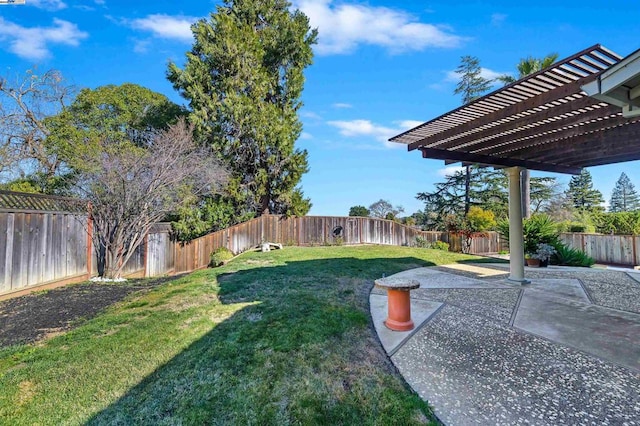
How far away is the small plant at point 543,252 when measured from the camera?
757cm

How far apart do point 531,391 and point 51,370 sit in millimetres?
3784

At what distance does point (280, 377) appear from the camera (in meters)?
2.46

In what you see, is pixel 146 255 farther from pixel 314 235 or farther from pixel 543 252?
pixel 543 252

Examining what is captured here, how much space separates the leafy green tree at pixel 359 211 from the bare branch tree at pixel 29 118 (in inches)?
615

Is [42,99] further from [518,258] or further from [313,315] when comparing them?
[518,258]

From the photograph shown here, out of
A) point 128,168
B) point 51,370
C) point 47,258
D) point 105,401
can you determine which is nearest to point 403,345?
point 105,401

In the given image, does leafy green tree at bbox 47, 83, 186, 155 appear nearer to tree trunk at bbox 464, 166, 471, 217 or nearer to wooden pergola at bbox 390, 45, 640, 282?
wooden pergola at bbox 390, 45, 640, 282

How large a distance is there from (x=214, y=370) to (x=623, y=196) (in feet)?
168

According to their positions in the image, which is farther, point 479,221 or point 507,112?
point 479,221

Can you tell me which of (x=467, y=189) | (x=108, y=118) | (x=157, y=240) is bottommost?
(x=157, y=240)

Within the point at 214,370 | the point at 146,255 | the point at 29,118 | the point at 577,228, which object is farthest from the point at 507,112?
the point at 29,118

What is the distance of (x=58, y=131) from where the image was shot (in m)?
12.0

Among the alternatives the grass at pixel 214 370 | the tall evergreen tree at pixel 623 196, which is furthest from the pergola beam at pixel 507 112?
the tall evergreen tree at pixel 623 196

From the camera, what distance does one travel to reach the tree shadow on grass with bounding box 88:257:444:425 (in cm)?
209
